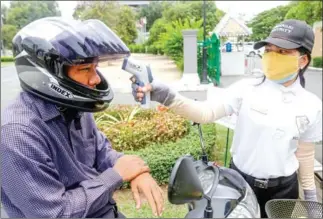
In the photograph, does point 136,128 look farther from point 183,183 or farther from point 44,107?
point 183,183

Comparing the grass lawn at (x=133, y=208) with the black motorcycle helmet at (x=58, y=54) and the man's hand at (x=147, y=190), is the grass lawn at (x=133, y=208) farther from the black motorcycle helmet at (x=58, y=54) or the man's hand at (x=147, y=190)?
the black motorcycle helmet at (x=58, y=54)

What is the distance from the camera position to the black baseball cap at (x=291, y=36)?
1200mm

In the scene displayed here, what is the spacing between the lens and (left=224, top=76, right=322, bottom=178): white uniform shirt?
1.23 meters

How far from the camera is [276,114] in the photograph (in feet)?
4.06

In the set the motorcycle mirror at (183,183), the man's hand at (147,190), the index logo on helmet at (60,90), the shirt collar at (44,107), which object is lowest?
the man's hand at (147,190)

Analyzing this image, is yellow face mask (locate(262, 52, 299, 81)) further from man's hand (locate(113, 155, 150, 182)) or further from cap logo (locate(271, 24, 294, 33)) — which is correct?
man's hand (locate(113, 155, 150, 182))

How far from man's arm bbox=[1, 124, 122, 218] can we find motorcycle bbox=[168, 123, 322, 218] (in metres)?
0.26

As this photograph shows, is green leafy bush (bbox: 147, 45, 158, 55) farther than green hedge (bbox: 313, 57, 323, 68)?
No

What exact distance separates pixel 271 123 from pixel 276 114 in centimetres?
4

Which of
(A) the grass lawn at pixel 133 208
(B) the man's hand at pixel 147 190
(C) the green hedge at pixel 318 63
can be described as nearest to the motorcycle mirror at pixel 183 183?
(B) the man's hand at pixel 147 190

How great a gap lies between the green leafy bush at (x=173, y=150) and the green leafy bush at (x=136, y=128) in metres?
0.04

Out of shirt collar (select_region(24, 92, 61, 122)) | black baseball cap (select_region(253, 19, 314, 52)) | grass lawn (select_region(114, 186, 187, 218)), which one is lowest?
grass lawn (select_region(114, 186, 187, 218))

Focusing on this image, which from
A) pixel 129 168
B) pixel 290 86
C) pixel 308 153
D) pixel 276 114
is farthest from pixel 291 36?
pixel 129 168

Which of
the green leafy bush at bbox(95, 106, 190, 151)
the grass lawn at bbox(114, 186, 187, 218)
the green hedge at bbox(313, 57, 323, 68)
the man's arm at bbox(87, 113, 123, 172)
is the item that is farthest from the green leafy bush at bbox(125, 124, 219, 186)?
the green hedge at bbox(313, 57, 323, 68)
